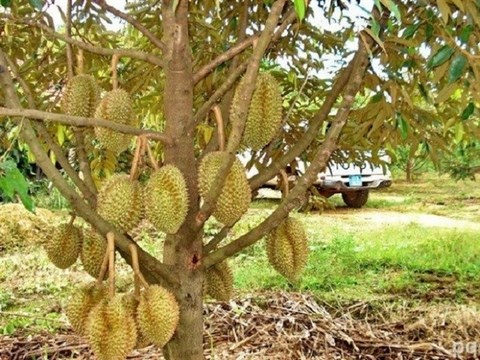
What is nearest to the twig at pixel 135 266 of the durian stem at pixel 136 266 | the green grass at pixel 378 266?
the durian stem at pixel 136 266

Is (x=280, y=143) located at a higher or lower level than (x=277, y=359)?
higher

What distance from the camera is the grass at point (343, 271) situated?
3660mm

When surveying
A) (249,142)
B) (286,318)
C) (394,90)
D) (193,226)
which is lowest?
(286,318)

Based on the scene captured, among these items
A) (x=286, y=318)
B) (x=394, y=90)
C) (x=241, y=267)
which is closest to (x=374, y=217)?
(x=241, y=267)

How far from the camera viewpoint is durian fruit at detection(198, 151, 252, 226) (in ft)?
4.23

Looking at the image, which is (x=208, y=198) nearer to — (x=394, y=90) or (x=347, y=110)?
(x=347, y=110)

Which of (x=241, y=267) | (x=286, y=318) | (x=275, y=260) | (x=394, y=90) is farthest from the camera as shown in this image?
(x=241, y=267)

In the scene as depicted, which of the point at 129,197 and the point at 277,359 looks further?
the point at 277,359

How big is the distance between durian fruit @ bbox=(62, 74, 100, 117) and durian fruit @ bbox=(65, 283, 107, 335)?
41 centimetres

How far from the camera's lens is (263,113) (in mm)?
1370

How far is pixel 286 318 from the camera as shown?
9.38 feet

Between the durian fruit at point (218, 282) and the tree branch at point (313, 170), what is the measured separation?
199 millimetres

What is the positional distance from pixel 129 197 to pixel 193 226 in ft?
0.62

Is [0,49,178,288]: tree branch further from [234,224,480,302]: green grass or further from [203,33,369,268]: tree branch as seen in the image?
[234,224,480,302]: green grass
